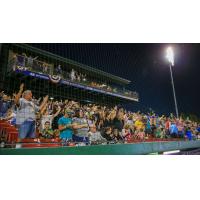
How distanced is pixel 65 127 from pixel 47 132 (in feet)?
1.19

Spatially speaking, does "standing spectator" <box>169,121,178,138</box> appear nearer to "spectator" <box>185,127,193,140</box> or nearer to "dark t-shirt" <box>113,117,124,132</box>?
"spectator" <box>185,127,193,140</box>

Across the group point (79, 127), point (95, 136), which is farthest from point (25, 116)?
point (95, 136)

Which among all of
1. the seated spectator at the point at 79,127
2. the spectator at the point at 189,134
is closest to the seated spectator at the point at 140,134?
the seated spectator at the point at 79,127

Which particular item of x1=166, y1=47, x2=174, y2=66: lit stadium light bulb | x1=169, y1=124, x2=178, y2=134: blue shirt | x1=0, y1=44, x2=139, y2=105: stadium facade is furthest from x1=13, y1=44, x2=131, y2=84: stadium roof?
x1=169, y1=124, x2=178, y2=134: blue shirt

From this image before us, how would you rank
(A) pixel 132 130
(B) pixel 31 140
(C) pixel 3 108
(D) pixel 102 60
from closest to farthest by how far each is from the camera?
1. (B) pixel 31 140
2. (C) pixel 3 108
3. (A) pixel 132 130
4. (D) pixel 102 60

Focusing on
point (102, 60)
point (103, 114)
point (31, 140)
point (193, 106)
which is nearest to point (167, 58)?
point (193, 106)

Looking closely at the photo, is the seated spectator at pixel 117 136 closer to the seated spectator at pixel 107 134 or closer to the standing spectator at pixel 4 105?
the seated spectator at pixel 107 134

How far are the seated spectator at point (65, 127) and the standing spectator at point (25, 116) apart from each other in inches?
22.9

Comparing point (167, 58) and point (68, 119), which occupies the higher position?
point (167, 58)

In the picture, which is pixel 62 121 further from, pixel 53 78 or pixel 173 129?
pixel 53 78

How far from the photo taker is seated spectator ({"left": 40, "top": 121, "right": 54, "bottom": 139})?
4045 millimetres

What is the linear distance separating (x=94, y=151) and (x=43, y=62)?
356 inches

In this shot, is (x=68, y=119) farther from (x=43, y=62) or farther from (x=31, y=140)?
(x=43, y=62)

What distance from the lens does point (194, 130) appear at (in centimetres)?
991
